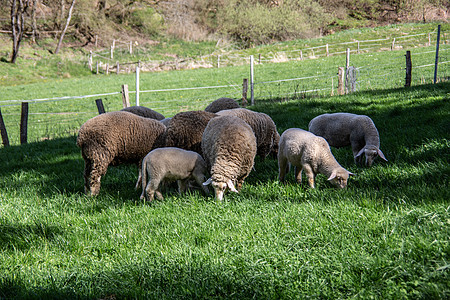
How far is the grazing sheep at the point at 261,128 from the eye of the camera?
20.9ft

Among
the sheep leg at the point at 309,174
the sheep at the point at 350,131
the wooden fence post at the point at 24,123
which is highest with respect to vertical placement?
the sheep at the point at 350,131

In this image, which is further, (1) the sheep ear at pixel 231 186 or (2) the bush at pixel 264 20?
(2) the bush at pixel 264 20

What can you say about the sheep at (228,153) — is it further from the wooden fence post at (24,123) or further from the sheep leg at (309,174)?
the wooden fence post at (24,123)

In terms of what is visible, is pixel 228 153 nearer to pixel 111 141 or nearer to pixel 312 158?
pixel 312 158

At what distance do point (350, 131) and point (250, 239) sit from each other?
3.46m

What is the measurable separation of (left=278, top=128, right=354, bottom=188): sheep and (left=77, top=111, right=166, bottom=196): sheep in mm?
2083

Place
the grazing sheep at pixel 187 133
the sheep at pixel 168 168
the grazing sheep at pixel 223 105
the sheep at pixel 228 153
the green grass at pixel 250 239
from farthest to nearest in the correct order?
the grazing sheep at pixel 223 105 < the grazing sheep at pixel 187 133 < the sheep at pixel 168 168 < the sheep at pixel 228 153 < the green grass at pixel 250 239

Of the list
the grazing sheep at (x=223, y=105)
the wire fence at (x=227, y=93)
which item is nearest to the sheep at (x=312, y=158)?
the grazing sheep at (x=223, y=105)

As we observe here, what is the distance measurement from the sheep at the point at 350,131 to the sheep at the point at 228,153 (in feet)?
5.52

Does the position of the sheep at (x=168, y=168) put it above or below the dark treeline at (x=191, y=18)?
below

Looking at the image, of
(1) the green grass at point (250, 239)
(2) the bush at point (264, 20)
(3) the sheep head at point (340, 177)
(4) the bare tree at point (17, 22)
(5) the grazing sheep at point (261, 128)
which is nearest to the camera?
(1) the green grass at point (250, 239)

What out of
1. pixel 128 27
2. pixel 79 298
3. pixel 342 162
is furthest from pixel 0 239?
pixel 128 27

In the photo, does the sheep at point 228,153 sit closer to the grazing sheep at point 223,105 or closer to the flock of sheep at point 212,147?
the flock of sheep at point 212,147

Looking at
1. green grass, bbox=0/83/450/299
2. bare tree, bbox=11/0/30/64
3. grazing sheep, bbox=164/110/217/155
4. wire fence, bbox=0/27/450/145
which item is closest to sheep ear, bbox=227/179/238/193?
green grass, bbox=0/83/450/299
